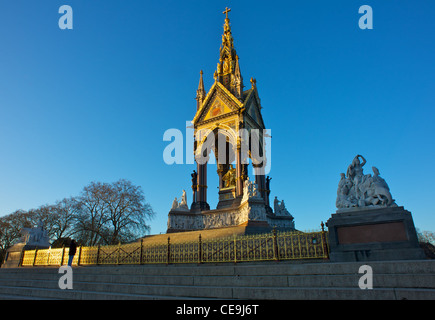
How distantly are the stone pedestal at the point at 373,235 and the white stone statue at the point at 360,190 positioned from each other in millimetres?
243

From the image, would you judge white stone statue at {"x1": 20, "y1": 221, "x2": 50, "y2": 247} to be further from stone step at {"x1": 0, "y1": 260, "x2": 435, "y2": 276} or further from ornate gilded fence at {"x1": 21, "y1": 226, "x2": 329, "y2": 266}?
stone step at {"x1": 0, "y1": 260, "x2": 435, "y2": 276}

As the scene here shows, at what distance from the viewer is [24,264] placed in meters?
15.1

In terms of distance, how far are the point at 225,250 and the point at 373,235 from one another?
468cm

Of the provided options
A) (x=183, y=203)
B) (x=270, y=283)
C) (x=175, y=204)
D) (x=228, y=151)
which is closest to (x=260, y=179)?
(x=228, y=151)

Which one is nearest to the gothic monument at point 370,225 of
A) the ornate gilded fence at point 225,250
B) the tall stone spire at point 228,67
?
the ornate gilded fence at point 225,250

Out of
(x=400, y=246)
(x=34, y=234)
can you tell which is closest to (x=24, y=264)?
(x=34, y=234)

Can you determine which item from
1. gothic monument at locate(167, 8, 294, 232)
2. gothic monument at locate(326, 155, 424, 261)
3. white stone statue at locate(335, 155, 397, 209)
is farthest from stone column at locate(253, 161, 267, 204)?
gothic monument at locate(326, 155, 424, 261)

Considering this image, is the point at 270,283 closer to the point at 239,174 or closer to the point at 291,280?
the point at 291,280

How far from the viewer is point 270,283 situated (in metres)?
6.26

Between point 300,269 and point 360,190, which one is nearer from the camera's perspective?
point 300,269

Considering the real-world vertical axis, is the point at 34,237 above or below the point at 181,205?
below
